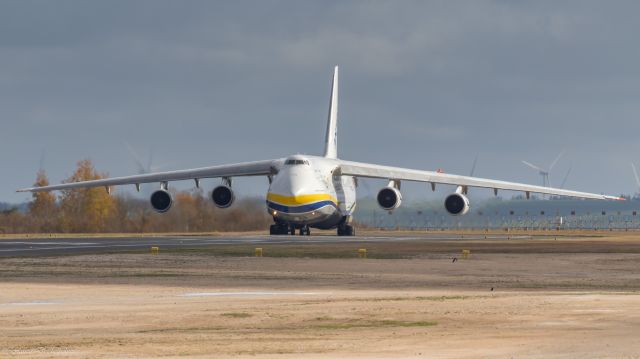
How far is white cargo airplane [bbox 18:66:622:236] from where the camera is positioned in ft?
240

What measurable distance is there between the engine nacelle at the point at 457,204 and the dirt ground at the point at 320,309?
1445 inches

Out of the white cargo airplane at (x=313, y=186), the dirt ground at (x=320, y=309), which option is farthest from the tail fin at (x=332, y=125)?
the dirt ground at (x=320, y=309)

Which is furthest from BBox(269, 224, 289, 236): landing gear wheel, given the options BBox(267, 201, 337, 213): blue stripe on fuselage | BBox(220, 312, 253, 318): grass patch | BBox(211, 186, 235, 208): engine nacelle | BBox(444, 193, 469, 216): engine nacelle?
BBox(220, 312, 253, 318): grass patch

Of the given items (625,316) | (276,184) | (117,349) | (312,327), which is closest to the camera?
(117,349)

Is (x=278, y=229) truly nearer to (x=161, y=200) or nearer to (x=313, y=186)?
(x=313, y=186)

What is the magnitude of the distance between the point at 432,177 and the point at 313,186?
43.0 ft

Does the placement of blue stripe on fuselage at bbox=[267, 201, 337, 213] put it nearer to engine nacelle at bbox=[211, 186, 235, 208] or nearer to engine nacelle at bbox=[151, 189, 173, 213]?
engine nacelle at bbox=[211, 186, 235, 208]

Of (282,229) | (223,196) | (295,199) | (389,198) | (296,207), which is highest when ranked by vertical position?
(223,196)

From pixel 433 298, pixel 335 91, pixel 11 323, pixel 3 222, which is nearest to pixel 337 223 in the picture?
pixel 335 91

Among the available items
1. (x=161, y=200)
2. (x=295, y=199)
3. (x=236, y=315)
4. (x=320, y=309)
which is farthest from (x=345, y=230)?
(x=236, y=315)

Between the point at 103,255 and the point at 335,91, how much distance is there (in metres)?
52.1

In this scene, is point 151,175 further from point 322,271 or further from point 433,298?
point 433,298

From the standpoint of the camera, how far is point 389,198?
80250 millimetres

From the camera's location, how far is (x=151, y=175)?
3214 inches
